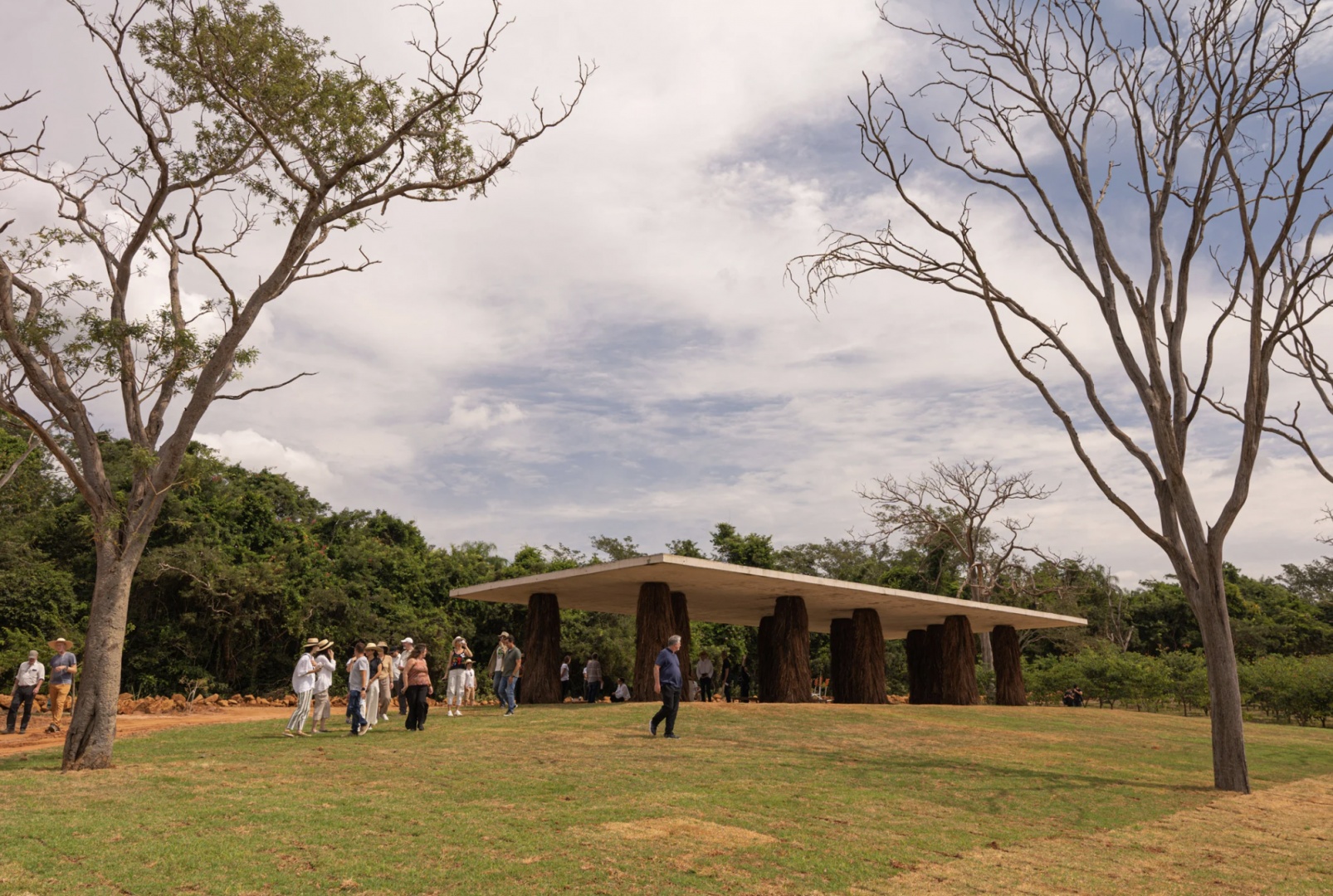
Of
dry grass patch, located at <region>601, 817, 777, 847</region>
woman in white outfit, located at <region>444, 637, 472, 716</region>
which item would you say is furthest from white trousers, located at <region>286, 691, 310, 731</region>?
dry grass patch, located at <region>601, 817, 777, 847</region>

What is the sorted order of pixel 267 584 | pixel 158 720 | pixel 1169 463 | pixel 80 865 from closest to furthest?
pixel 80 865 < pixel 1169 463 < pixel 158 720 < pixel 267 584

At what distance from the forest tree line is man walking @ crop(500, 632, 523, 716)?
10277 mm

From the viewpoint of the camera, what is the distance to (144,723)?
1788 centimetres

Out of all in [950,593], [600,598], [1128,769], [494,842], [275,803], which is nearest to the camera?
[494,842]

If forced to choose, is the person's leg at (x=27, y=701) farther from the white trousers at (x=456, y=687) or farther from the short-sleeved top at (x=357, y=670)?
the white trousers at (x=456, y=687)

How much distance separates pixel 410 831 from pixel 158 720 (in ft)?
46.1

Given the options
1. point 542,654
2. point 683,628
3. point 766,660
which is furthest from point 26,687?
point 766,660

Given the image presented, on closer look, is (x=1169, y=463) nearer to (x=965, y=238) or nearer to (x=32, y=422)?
(x=965, y=238)

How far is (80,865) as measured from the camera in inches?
248

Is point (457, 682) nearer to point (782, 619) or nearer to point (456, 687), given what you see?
point (456, 687)

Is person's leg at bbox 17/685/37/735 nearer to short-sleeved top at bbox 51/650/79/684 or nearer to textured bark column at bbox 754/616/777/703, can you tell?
short-sleeved top at bbox 51/650/79/684

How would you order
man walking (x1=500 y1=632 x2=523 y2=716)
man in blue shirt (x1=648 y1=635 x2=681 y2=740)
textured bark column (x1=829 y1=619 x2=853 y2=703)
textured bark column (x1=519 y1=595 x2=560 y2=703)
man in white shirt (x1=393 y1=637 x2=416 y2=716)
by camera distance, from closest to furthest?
man in blue shirt (x1=648 y1=635 x2=681 y2=740) < man in white shirt (x1=393 y1=637 x2=416 y2=716) < man walking (x1=500 y1=632 x2=523 y2=716) < textured bark column (x1=519 y1=595 x2=560 y2=703) < textured bark column (x1=829 y1=619 x2=853 y2=703)

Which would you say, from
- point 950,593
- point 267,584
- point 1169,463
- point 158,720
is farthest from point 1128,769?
point 950,593

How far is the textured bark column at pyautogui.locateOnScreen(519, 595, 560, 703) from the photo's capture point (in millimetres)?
22688
